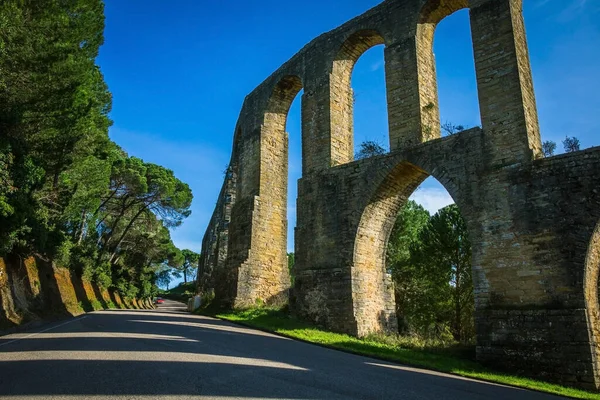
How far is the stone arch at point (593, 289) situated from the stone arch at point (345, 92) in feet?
23.3

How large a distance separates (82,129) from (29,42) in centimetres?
343

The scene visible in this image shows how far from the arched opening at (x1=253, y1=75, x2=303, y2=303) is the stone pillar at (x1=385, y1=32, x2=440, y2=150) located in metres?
4.75

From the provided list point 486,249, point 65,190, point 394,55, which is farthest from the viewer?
point 65,190

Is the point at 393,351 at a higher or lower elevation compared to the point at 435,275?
lower

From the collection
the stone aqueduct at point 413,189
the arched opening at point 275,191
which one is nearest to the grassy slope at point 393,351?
the stone aqueduct at point 413,189

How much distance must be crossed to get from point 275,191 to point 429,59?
7.18 metres

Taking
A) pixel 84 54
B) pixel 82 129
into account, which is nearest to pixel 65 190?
pixel 82 129

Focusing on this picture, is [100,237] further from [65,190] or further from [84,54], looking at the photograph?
[84,54]

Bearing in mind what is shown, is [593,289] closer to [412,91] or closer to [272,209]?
[412,91]

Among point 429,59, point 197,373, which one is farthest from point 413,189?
point 197,373

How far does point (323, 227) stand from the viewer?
1291 cm

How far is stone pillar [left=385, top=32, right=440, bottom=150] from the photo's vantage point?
12.1 metres

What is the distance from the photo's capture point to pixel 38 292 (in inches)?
573

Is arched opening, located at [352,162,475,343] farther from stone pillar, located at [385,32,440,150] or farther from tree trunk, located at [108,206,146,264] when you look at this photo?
tree trunk, located at [108,206,146,264]
